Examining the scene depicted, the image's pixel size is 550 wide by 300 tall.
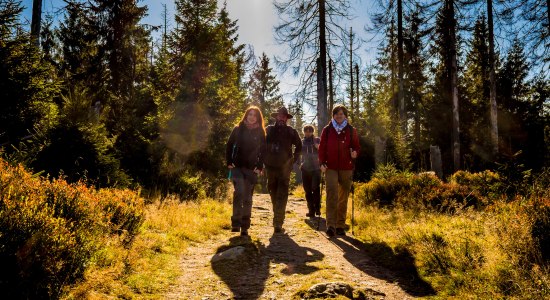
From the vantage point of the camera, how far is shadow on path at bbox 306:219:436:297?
4.26 m

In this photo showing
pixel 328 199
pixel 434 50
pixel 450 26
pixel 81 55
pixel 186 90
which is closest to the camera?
pixel 328 199

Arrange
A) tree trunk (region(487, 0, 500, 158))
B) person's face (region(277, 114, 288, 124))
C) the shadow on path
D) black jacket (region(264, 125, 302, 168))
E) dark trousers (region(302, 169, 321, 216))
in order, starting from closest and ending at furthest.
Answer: the shadow on path, black jacket (region(264, 125, 302, 168)), person's face (region(277, 114, 288, 124)), dark trousers (region(302, 169, 321, 216)), tree trunk (region(487, 0, 500, 158))

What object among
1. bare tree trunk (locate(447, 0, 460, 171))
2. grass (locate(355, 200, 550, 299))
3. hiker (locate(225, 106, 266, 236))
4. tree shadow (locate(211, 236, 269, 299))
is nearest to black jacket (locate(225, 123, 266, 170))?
hiker (locate(225, 106, 266, 236))

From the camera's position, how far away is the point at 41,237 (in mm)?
3195

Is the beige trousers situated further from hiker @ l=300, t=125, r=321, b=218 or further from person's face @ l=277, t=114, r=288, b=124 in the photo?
hiker @ l=300, t=125, r=321, b=218

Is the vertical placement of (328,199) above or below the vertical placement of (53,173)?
below

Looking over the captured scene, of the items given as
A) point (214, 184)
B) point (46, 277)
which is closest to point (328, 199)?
point (46, 277)

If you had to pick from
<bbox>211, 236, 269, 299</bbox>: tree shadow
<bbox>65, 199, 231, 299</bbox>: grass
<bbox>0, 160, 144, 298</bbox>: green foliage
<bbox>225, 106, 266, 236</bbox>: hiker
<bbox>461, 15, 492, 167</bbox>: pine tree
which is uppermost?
<bbox>461, 15, 492, 167</bbox>: pine tree

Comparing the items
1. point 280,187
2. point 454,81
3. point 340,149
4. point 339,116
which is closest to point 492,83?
point 454,81

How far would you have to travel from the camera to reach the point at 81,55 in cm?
2372

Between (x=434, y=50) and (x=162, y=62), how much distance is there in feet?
48.8

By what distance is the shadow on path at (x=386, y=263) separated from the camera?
4258mm

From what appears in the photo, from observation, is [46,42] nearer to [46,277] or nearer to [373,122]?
[373,122]

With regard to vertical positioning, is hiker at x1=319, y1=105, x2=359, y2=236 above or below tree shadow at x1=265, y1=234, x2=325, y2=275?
above
